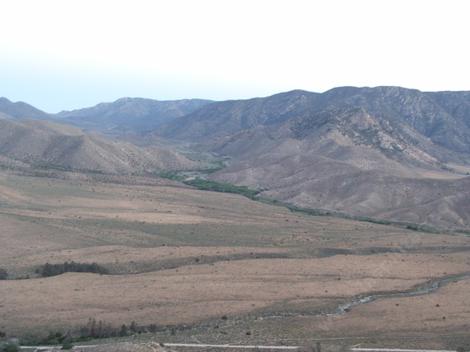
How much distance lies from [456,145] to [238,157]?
201 feet

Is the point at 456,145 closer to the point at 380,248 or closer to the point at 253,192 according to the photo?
the point at 253,192

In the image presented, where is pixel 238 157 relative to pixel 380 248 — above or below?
above

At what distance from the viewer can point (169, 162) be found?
141 meters

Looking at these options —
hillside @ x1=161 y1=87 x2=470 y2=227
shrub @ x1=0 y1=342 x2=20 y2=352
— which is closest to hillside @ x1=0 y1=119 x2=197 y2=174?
hillside @ x1=161 y1=87 x2=470 y2=227

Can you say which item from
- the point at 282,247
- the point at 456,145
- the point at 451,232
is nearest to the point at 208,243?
the point at 282,247

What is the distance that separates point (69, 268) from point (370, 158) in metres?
91.6

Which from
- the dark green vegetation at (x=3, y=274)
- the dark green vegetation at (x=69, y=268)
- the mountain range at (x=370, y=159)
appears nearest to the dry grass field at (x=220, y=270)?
the dark green vegetation at (x=3, y=274)

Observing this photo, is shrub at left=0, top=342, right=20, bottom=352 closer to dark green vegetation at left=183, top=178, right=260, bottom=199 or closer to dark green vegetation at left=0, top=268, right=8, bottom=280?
dark green vegetation at left=0, top=268, right=8, bottom=280

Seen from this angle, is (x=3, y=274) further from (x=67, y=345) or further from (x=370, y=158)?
(x=370, y=158)

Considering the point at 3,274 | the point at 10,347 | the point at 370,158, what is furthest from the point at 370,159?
the point at 10,347

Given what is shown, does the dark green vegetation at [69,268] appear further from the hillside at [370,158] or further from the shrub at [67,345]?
the hillside at [370,158]

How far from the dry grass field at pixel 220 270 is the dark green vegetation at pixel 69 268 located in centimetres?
84

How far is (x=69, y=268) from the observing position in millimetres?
49000

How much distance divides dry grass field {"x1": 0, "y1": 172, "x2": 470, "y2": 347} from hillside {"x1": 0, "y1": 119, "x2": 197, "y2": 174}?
36918mm
